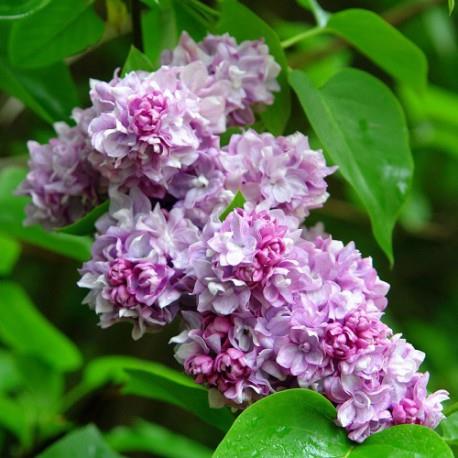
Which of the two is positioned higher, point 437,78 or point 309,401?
point 309,401

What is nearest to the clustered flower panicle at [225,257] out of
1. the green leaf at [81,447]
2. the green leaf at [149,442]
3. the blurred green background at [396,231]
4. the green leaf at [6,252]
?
the green leaf at [81,447]

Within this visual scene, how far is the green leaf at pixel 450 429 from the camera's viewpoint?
569 mm

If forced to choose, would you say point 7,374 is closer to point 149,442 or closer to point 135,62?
point 149,442

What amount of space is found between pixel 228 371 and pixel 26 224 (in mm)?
215

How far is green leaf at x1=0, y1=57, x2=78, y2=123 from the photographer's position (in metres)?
0.73

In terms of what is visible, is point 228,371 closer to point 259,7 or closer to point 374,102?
point 374,102

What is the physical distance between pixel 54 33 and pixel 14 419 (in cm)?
48

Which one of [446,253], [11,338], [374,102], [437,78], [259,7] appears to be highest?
[374,102]

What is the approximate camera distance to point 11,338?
109 cm

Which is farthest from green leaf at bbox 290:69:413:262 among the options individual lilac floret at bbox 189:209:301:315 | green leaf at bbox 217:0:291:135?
individual lilac floret at bbox 189:209:301:315

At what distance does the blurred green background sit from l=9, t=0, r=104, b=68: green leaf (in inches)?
28.1

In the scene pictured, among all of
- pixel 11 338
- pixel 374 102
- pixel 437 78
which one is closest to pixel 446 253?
pixel 437 78

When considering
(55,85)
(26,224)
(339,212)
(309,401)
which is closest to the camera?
(309,401)

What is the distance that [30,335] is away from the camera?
3.55ft
